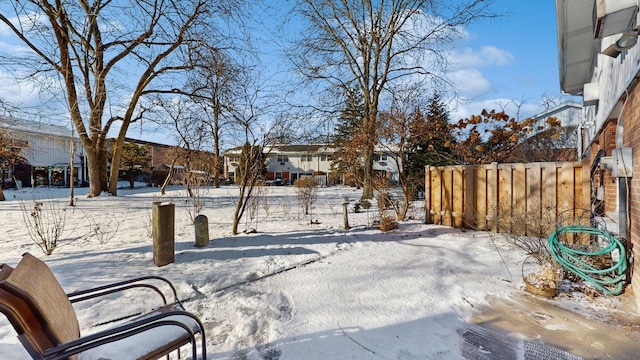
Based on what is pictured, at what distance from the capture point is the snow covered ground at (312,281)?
254cm

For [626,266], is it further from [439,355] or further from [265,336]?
[265,336]

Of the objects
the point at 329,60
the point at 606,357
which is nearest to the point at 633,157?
the point at 606,357

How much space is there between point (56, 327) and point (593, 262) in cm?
501

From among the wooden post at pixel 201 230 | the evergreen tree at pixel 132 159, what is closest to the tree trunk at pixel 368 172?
the wooden post at pixel 201 230

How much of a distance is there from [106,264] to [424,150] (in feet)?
46.2

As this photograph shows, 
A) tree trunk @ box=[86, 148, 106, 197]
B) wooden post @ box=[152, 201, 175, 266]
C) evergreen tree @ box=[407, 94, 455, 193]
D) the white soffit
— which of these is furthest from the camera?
tree trunk @ box=[86, 148, 106, 197]

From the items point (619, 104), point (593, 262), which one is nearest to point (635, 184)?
point (593, 262)

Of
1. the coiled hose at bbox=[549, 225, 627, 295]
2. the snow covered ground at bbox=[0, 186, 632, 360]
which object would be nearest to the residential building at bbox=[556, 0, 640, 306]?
the coiled hose at bbox=[549, 225, 627, 295]

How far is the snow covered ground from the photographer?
2541 millimetres

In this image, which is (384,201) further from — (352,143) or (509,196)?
(509,196)

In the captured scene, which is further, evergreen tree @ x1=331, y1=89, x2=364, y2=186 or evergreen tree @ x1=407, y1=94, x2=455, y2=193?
evergreen tree @ x1=331, y1=89, x2=364, y2=186

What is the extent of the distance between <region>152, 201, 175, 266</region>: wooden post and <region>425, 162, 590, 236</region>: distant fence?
5.28 m

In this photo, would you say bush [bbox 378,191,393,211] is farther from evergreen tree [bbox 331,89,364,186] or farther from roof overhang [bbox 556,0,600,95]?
roof overhang [bbox 556,0,600,95]

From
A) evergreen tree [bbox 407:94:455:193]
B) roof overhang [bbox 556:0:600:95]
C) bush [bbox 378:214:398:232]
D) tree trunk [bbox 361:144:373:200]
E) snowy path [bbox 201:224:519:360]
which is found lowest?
snowy path [bbox 201:224:519:360]
